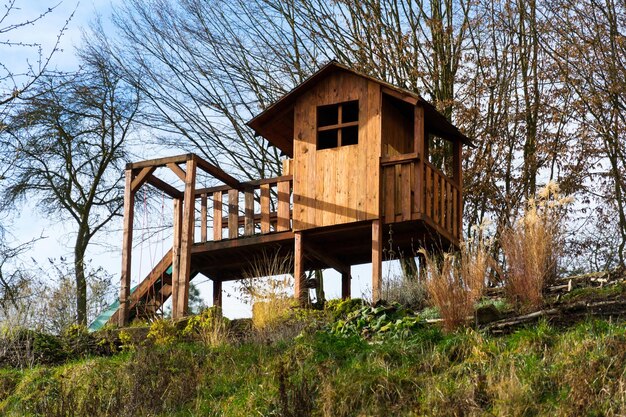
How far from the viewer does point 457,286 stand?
1428 centimetres

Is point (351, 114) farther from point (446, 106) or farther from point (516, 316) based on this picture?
point (516, 316)

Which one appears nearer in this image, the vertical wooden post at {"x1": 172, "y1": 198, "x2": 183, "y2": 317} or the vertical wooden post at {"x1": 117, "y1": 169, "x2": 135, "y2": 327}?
the vertical wooden post at {"x1": 172, "y1": 198, "x2": 183, "y2": 317}

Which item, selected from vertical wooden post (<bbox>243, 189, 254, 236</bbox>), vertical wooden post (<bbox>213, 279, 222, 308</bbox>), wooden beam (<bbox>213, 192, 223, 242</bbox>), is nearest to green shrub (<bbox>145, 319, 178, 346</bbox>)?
vertical wooden post (<bbox>243, 189, 254, 236</bbox>)

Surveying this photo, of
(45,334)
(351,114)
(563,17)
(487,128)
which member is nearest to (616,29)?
(563,17)

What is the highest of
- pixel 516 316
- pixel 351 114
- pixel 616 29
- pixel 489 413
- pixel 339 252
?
pixel 616 29

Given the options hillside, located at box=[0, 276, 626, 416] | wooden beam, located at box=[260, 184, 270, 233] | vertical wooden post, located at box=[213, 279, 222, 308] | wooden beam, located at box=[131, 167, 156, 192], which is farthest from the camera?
vertical wooden post, located at box=[213, 279, 222, 308]

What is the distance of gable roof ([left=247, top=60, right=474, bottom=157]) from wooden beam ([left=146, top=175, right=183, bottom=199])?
5.85 feet

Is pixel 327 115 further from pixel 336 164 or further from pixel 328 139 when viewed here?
pixel 336 164

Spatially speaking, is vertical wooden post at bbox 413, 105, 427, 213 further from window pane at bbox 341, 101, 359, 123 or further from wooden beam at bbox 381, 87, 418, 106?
window pane at bbox 341, 101, 359, 123

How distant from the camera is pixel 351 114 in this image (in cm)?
2034

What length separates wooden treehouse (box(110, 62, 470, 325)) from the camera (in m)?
18.5

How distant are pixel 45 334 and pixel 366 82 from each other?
6.65 m

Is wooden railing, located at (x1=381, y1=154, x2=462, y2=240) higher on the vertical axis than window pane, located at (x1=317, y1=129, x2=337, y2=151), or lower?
lower

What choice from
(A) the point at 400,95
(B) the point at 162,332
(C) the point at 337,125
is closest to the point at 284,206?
(C) the point at 337,125
